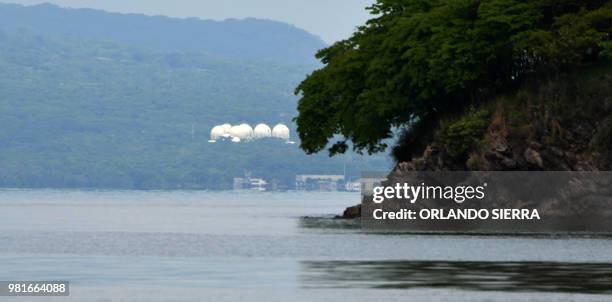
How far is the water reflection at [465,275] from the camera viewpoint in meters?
53.8

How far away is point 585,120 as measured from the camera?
112m

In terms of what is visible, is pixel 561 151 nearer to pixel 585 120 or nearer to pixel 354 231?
pixel 585 120

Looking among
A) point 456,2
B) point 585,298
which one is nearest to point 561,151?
point 456,2

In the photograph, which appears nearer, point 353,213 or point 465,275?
point 465,275

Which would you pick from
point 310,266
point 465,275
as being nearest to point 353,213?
point 310,266

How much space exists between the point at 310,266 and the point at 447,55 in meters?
59.3

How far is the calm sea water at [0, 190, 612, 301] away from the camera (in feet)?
168

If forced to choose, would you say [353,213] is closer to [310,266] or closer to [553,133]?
[553,133]

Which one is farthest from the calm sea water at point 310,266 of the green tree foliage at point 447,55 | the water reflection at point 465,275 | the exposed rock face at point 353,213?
the exposed rock face at point 353,213

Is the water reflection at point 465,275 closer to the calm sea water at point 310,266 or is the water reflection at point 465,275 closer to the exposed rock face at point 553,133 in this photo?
the calm sea water at point 310,266

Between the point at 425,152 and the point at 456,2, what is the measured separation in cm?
1290

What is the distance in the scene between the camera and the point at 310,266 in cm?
6469

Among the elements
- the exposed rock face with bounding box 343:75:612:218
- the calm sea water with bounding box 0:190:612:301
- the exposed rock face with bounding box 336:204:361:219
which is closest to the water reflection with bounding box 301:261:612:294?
the calm sea water with bounding box 0:190:612:301

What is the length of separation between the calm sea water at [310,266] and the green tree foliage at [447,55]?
23.8 m
